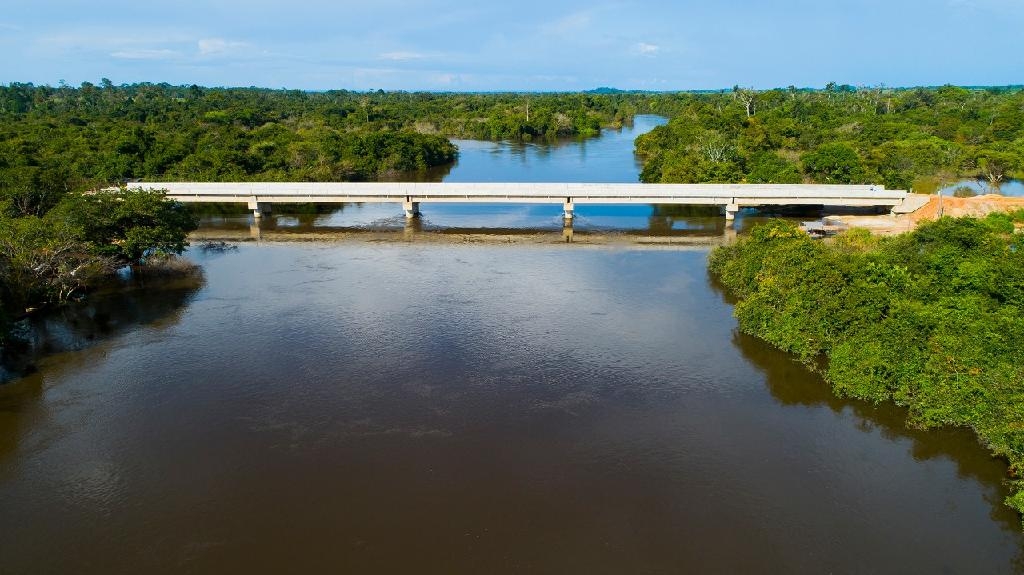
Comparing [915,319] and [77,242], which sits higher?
[77,242]

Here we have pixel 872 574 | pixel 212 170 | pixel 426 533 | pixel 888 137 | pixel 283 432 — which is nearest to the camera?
pixel 872 574

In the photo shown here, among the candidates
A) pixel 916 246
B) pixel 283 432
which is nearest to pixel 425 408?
pixel 283 432

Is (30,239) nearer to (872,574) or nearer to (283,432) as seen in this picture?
(283,432)

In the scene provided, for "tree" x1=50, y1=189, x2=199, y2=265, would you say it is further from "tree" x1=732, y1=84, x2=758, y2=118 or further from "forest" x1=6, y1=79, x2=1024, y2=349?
"tree" x1=732, y1=84, x2=758, y2=118

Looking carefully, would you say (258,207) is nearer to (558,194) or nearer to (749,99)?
(558,194)

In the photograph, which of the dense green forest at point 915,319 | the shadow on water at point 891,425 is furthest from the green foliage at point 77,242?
the dense green forest at point 915,319

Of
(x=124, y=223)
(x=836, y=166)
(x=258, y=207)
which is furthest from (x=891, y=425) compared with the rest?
(x=258, y=207)
